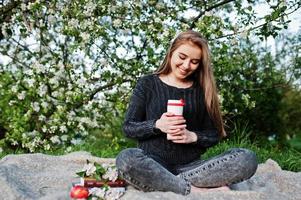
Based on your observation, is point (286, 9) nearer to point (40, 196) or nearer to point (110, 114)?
point (110, 114)

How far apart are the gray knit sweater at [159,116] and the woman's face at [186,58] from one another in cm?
13

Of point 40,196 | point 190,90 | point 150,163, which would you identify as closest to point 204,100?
point 190,90

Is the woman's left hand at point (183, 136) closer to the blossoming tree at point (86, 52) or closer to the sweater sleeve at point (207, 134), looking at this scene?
the sweater sleeve at point (207, 134)

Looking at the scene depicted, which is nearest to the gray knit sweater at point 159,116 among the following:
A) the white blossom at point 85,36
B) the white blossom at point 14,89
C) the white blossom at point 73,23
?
the white blossom at point 85,36

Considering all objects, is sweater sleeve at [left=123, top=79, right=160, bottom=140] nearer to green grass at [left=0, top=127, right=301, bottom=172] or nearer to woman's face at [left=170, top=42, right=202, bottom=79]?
woman's face at [left=170, top=42, right=202, bottom=79]

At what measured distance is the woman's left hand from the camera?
3.12 m

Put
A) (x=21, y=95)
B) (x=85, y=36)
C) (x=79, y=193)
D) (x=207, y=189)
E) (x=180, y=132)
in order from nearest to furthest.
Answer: (x=79, y=193)
(x=180, y=132)
(x=207, y=189)
(x=85, y=36)
(x=21, y=95)

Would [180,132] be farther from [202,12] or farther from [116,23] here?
[202,12]

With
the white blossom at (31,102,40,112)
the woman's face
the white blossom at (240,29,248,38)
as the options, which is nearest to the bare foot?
the woman's face

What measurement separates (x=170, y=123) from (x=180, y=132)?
0.33ft

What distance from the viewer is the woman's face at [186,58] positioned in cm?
326

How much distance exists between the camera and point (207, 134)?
3357mm

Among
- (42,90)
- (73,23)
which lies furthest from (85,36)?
(42,90)

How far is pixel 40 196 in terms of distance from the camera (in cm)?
329
